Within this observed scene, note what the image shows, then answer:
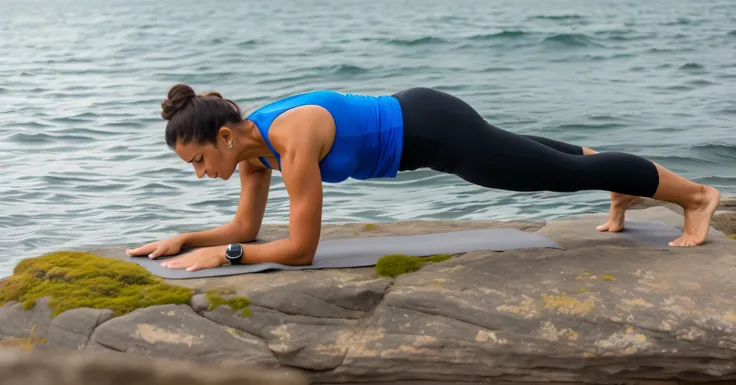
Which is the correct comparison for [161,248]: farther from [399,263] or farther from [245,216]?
[399,263]

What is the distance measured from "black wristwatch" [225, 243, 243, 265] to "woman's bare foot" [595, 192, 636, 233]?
1.87 m

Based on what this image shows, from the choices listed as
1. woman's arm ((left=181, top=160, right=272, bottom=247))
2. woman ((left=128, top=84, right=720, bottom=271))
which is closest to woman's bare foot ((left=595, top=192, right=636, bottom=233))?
woman ((left=128, top=84, right=720, bottom=271))

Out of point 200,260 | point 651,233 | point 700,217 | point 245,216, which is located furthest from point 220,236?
point 700,217

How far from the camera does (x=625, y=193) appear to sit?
4348 mm

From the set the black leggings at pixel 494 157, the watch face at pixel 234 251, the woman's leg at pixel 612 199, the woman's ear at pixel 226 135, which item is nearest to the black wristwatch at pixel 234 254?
the watch face at pixel 234 251

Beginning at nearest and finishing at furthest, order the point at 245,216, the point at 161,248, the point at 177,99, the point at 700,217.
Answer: the point at 177,99, the point at 161,248, the point at 700,217, the point at 245,216

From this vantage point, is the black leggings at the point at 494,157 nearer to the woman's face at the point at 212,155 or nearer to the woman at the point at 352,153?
the woman at the point at 352,153

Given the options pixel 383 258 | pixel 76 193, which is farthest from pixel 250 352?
pixel 76 193

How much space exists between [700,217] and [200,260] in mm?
2371

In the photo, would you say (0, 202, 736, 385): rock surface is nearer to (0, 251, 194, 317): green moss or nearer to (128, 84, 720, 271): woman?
(0, 251, 194, 317): green moss

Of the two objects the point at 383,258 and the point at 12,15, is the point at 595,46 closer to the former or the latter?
the point at 383,258

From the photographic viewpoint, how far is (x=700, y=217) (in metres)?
4.47

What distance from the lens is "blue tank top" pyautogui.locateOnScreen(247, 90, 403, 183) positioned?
13.3 feet

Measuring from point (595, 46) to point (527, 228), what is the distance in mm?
16336
